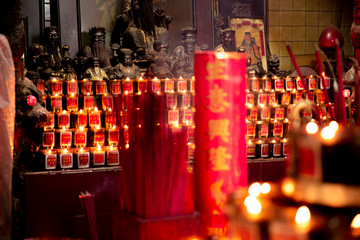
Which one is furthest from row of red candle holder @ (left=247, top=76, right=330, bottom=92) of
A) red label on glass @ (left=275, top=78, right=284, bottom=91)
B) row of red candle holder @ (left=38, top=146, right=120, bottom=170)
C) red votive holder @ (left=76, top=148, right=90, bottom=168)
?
red votive holder @ (left=76, top=148, right=90, bottom=168)

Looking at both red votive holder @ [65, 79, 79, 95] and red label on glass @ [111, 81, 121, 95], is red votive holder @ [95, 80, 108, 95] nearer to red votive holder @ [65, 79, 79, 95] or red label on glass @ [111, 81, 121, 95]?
red label on glass @ [111, 81, 121, 95]

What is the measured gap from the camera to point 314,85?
5520mm

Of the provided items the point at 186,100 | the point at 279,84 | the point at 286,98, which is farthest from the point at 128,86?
the point at 286,98

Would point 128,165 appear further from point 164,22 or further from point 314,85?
point 164,22

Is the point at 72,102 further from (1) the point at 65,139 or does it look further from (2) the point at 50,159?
(2) the point at 50,159

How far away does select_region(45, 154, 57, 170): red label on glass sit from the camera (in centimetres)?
452

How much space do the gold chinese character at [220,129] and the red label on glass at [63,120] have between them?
3.17 meters

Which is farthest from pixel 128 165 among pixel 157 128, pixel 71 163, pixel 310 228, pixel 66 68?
pixel 66 68

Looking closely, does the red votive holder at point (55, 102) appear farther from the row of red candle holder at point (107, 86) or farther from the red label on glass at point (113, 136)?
the red label on glass at point (113, 136)

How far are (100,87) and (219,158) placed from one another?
10.7 feet

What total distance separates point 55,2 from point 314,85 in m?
3.63

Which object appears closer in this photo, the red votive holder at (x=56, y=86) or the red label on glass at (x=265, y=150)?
the red votive holder at (x=56, y=86)

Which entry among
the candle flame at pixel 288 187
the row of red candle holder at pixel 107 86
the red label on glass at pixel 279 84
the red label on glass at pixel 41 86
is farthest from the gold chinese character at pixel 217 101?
the red label on glass at pixel 279 84

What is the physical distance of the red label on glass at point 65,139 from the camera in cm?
462
